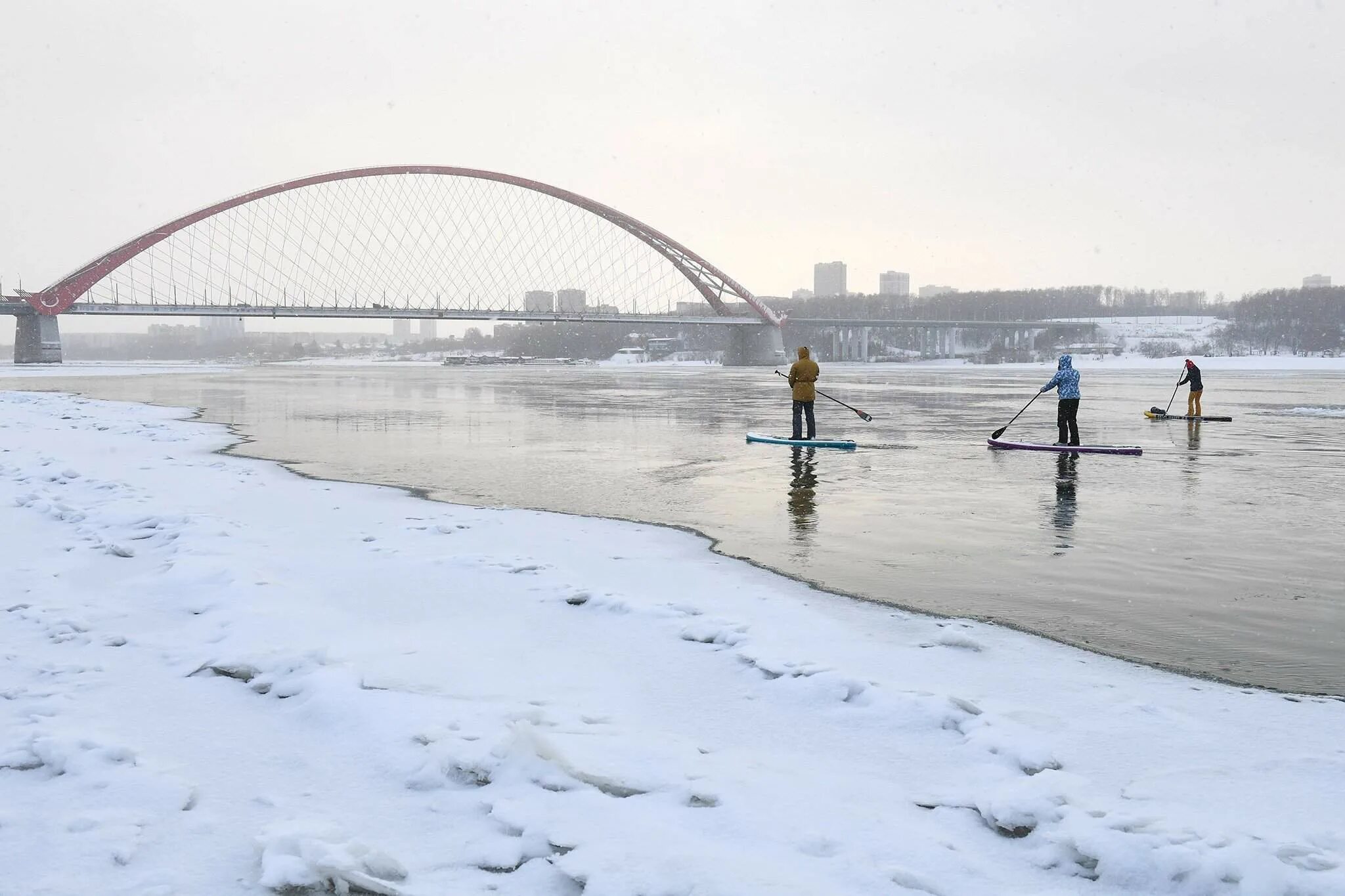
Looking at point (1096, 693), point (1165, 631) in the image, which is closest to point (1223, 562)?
point (1165, 631)

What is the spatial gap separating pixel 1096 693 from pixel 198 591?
218 inches

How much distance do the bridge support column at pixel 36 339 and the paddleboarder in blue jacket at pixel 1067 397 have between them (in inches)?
3920

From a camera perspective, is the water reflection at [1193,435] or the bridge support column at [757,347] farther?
the bridge support column at [757,347]

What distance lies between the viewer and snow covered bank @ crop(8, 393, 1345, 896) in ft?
10.3

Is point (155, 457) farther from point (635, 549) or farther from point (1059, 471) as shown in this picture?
point (1059, 471)

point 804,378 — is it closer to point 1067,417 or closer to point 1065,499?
point 1067,417

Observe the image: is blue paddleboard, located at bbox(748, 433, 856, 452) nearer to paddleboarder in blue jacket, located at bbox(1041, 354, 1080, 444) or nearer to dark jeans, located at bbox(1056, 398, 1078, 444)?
paddleboarder in blue jacket, located at bbox(1041, 354, 1080, 444)

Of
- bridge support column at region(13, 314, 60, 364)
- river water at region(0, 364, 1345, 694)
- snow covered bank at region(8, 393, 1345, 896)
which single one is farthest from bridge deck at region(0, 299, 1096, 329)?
snow covered bank at region(8, 393, 1345, 896)

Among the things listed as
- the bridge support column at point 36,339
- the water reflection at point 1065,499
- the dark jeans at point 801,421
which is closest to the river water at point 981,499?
the water reflection at point 1065,499

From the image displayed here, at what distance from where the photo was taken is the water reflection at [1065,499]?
9023mm

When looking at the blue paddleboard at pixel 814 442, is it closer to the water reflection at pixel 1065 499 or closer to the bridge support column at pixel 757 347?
the water reflection at pixel 1065 499

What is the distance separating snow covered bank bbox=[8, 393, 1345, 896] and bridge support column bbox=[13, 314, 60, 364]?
101507 millimetres

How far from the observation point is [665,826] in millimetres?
3395

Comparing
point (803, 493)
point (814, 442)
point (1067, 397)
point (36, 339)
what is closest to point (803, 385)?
point (814, 442)
